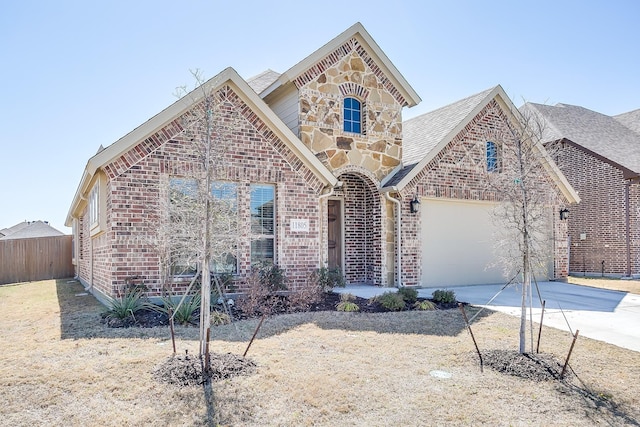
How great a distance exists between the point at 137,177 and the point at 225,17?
4101 mm

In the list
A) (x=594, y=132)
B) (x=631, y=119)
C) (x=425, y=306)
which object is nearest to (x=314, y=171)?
(x=425, y=306)

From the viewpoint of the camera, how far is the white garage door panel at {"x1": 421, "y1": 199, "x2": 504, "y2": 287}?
43.1 ft

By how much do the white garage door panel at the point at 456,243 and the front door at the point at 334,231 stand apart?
7.66 feet

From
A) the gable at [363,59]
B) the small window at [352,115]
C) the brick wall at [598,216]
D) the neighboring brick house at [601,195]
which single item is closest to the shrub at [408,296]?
the small window at [352,115]

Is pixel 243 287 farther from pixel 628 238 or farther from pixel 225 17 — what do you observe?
pixel 628 238

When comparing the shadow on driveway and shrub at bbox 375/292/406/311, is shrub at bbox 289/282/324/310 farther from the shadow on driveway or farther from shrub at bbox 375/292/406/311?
the shadow on driveway

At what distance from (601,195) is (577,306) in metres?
9.33

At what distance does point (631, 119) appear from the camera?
22172 mm

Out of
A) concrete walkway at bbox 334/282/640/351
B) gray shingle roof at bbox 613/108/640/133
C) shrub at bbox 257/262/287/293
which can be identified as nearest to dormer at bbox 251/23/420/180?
shrub at bbox 257/262/287/293

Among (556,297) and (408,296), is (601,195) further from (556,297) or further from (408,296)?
(408,296)

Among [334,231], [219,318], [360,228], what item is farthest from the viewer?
[360,228]

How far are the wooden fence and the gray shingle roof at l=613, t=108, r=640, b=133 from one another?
2619 centimetres

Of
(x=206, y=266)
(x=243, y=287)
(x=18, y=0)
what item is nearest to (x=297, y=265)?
(x=243, y=287)

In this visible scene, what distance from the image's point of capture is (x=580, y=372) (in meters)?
5.56
